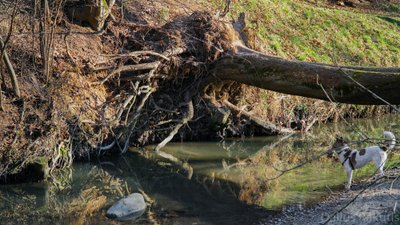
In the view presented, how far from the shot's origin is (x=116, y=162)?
12281mm

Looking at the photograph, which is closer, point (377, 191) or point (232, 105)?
point (377, 191)

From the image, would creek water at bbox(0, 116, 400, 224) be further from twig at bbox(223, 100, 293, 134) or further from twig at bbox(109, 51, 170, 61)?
twig at bbox(109, 51, 170, 61)

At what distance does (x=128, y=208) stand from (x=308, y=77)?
4.91 meters

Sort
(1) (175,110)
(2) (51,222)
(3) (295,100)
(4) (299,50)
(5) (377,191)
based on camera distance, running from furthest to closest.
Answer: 1. (4) (299,50)
2. (3) (295,100)
3. (1) (175,110)
4. (5) (377,191)
5. (2) (51,222)

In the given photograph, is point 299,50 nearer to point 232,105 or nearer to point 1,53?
point 232,105

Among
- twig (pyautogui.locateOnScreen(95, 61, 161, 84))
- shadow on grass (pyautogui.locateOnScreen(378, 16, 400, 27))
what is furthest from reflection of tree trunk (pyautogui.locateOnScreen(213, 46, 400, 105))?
shadow on grass (pyautogui.locateOnScreen(378, 16, 400, 27))

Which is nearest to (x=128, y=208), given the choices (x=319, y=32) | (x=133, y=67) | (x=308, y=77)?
(x=308, y=77)

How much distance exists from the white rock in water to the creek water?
0.13 meters

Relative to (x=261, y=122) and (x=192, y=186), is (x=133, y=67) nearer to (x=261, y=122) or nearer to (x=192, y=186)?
(x=192, y=186)

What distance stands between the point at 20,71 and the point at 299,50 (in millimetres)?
11475

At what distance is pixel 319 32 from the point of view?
73.9 ft

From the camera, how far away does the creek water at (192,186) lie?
8773 millimetres

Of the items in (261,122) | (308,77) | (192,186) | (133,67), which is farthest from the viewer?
(261,122)

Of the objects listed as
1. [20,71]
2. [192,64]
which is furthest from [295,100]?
[20,71]
